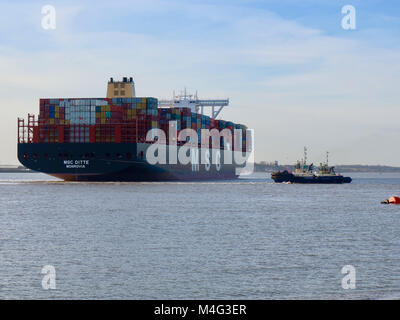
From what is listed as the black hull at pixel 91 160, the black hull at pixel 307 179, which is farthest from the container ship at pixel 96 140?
the black hull at pixel 307 179

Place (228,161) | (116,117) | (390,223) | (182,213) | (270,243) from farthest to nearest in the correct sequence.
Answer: (228,161), (116,117), (182,213), (390,223), (270,243)

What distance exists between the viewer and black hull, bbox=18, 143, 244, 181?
269 feet

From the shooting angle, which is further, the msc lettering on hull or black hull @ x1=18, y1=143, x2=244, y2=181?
the msc lettering on hull

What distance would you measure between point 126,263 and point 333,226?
1745cm

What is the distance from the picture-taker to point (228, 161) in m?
117

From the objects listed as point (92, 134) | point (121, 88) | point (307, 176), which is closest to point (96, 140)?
point (92, 134)

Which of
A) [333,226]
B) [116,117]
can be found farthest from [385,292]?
[116,117]

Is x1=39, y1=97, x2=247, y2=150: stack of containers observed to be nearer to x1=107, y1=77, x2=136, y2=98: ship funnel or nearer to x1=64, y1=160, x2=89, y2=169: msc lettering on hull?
x1=64, y1=160, x2=89, y2=169: msc lettering on hull

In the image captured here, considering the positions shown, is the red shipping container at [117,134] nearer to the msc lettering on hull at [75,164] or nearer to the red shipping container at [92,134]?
the red shipping container at [92,134]

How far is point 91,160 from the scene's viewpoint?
82.8 meters

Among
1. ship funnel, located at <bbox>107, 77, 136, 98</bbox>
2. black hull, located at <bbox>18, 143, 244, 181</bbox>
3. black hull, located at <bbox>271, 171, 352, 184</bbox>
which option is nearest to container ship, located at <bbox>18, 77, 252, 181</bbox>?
black hull, located at <bbox>18, 143, 244, 181</bbox>

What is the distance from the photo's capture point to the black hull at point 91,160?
8194 cm

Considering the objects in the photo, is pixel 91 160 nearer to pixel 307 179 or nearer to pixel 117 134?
pixel 117 134
